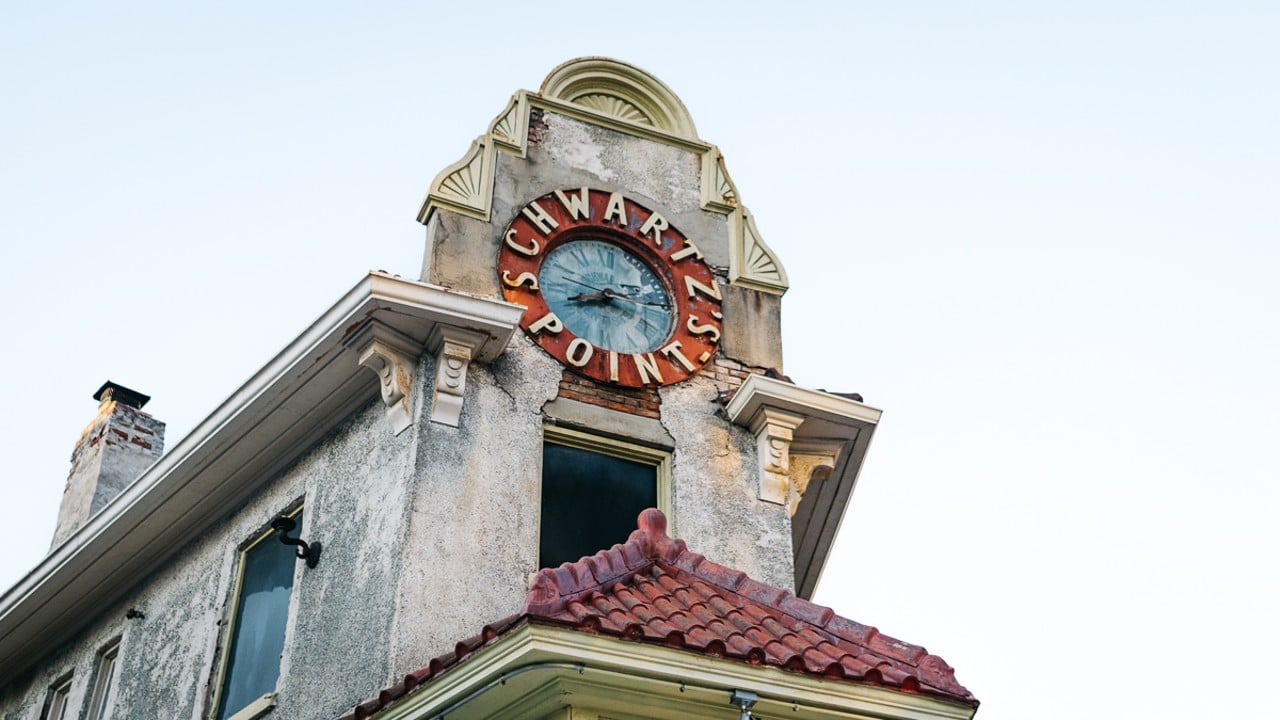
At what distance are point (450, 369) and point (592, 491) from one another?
1.32 metres

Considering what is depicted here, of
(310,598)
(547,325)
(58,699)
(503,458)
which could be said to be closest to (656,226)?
(547,325)

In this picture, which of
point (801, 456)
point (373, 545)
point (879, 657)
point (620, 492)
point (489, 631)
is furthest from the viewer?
point (801, 456)

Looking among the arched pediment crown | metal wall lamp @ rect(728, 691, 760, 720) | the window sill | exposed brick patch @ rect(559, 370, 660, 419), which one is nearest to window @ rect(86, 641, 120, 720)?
the window sill

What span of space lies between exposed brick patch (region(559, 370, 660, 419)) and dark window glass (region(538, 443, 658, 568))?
1.21ft

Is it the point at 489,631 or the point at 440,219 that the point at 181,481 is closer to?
the point at 440,219

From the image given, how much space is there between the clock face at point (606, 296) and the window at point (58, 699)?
6.35 meters

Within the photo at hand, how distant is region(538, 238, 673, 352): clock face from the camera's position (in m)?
11.1

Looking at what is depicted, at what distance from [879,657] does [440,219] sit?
4630 mm

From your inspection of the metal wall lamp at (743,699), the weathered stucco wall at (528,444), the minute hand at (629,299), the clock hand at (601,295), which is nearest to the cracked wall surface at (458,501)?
the weathered stucco wall at (528,444)

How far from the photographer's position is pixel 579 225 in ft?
37.4

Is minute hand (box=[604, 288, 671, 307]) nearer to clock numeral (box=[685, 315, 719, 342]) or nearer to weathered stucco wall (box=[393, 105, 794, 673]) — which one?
clock numeral (box=[685, 315, 719, 342])

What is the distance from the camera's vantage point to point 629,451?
10.6 metres

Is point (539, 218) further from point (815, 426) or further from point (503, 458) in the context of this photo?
point (815, 426)

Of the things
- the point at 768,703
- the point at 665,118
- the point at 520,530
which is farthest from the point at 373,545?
the point at 665,118
